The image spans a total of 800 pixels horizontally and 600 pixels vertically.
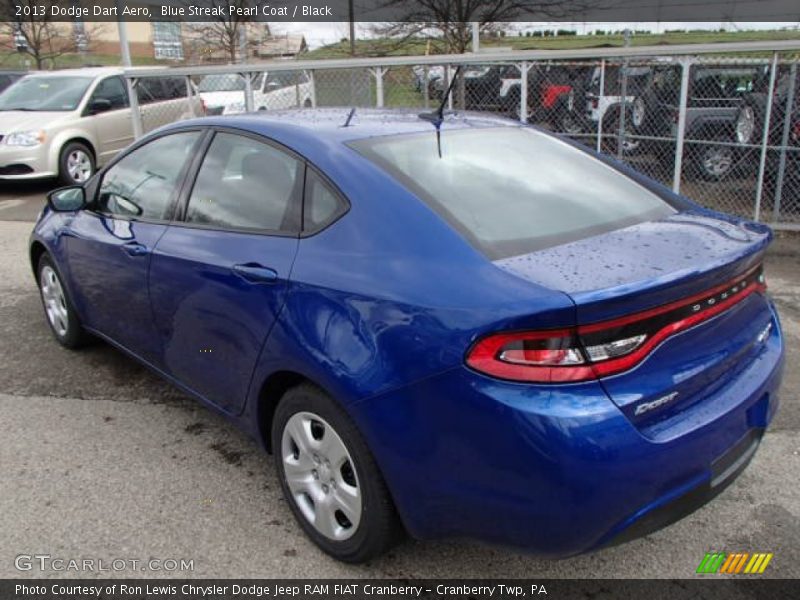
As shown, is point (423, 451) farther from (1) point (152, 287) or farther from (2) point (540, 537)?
(1) point (152, 287)

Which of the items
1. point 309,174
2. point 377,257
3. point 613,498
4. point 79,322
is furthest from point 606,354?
point 79,322

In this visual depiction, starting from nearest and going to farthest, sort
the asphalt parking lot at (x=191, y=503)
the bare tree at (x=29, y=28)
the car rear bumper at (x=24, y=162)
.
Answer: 1. the asphalt parking lot at (x=191, y=503)
2. the car rear bumper at (x=24, y=162)
3. the bare tree at (x=29, y=28)

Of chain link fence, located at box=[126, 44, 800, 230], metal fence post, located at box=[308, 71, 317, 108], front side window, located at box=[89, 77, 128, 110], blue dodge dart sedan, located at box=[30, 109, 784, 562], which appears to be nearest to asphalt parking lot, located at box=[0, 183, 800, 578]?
blue dodge dart sedan, located at box=[30, 109, 784, 562]

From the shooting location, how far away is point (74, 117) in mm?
10734

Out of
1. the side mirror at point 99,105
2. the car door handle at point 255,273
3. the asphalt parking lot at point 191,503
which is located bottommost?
the asphalt parking lot at point 191,503

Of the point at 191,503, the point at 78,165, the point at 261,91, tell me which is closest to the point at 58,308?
the point at 191,503

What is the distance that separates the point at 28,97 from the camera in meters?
11.3

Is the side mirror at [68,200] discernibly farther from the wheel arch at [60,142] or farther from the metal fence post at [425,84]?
the wheel arch at [60,142]

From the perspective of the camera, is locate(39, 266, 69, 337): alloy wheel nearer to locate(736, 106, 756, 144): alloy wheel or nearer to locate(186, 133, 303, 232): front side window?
locate(186, 133, 303, 232): front side window

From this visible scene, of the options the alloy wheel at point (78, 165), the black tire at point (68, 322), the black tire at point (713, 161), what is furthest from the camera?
the alloy wheel at point (78, 165)

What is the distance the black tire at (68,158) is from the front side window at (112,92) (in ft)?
2.83

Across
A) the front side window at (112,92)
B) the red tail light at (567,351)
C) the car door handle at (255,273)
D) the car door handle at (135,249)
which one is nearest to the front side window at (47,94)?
the front side window at (112,92)

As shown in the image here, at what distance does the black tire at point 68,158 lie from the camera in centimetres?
1054

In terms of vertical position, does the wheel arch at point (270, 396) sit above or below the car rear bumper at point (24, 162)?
below
